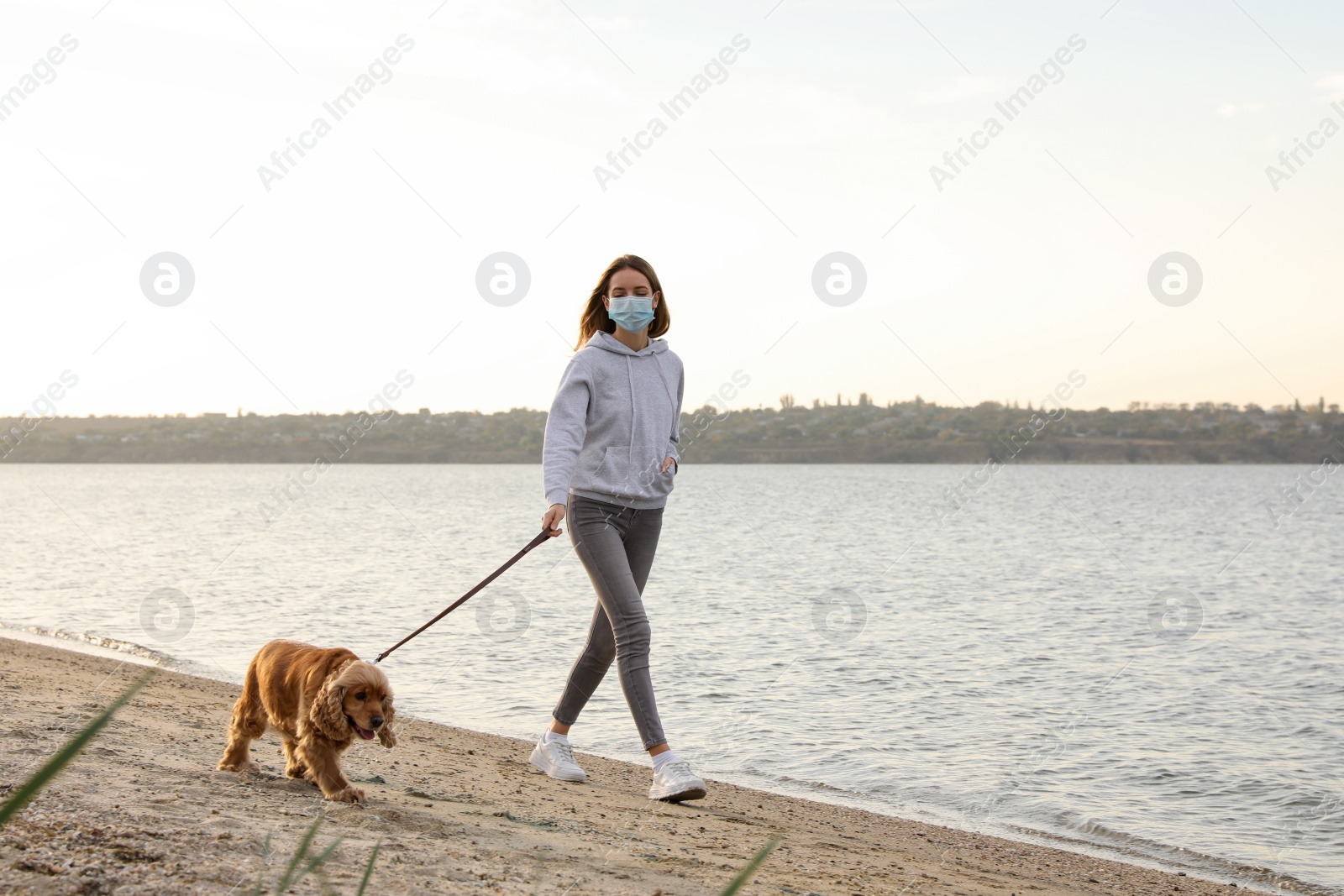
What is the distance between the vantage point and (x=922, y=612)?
19266 millimetres

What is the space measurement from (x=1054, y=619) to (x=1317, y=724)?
8.32m

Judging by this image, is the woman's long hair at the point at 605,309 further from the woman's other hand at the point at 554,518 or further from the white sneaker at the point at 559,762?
the white sneaker at the point at 559,762

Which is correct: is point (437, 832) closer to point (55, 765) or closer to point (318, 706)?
point (318, 706)

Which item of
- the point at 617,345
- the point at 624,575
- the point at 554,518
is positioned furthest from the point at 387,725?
the point at 617,345

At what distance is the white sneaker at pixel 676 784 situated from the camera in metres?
5.23

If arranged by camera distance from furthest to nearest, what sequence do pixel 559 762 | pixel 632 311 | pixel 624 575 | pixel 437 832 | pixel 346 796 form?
pixel 559 762 → pixel 632 311 → pixel 624 575 → pixel 346 796 → pixel 437 832

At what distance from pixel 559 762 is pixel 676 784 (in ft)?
2.40

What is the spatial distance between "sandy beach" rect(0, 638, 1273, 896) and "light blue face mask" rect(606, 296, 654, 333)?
7.35 feet

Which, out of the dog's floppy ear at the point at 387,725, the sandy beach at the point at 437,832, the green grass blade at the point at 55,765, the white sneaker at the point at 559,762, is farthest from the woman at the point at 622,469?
the green grass blade at the point at 55,765

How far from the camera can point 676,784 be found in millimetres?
5223

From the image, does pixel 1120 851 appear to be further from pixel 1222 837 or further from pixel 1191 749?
pixel 1191 749

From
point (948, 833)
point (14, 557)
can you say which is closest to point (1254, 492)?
point (14, 557)

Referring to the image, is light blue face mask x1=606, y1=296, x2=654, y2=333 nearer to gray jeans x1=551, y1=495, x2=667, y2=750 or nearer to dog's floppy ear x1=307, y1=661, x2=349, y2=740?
gray jeans x1=551, y1=495, x2=667, y2=750

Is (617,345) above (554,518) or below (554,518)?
above
